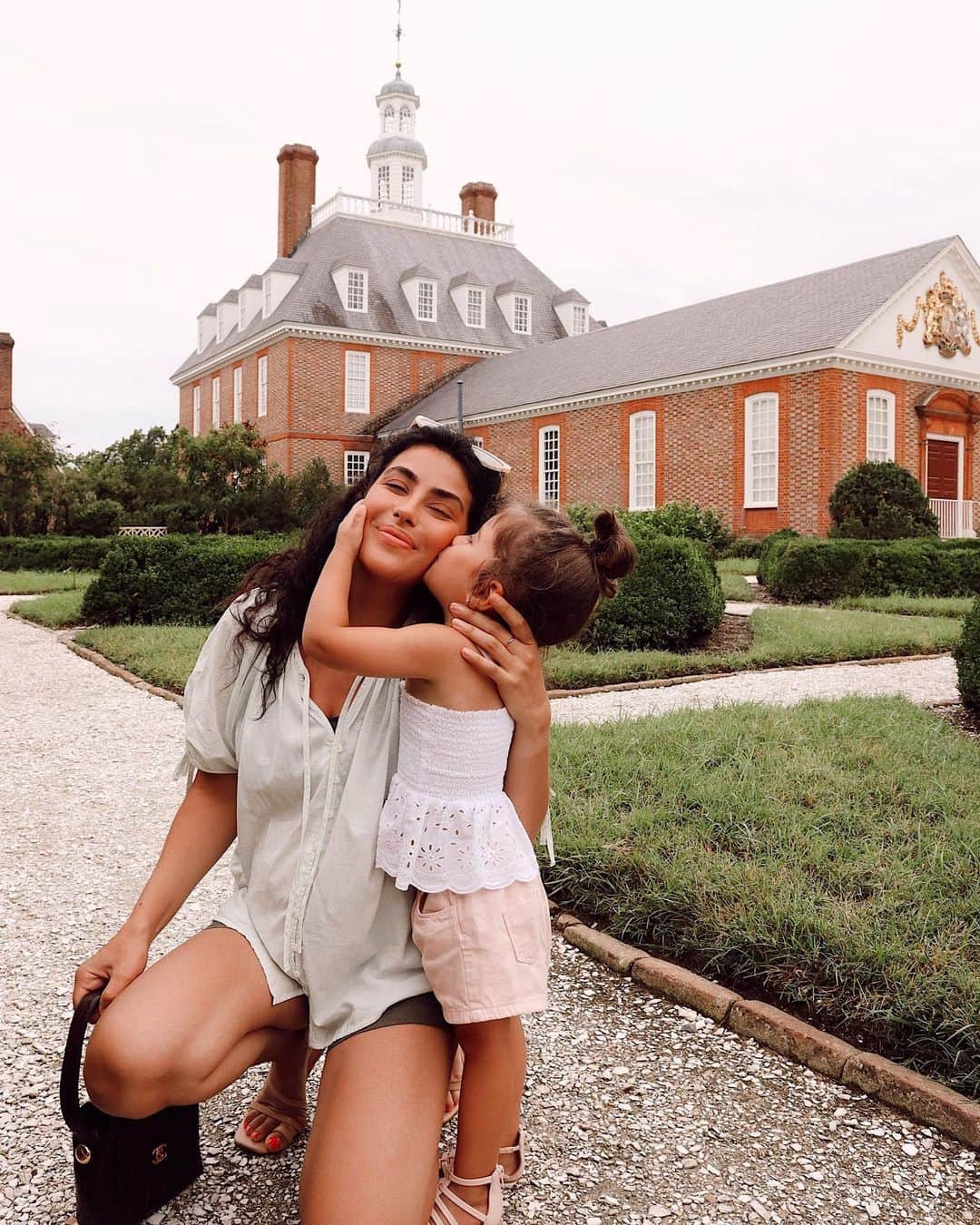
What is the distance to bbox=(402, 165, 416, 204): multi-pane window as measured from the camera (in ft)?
122

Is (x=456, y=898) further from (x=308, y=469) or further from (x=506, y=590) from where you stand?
(x=308, y=469)

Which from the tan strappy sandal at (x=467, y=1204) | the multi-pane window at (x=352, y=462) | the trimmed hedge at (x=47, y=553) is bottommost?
the tan strappy sandal at (x=467, y=1204)

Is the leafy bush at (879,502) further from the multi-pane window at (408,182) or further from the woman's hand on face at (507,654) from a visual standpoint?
the multi-pane window at (408,182)

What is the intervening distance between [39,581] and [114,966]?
19.0m

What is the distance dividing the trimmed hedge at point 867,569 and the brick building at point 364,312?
1823cm

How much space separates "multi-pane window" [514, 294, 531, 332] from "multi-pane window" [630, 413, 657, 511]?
11.8 metres

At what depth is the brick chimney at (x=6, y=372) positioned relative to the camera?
3666 cm

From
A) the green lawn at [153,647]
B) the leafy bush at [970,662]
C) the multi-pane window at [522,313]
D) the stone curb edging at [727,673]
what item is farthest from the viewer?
the multi-pane window at [522,313]

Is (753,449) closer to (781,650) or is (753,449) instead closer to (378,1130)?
(781,650)

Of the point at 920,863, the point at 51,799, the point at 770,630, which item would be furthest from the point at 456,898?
the point at 770,630

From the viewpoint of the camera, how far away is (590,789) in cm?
455

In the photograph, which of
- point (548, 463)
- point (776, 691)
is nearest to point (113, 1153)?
point (776, 691)

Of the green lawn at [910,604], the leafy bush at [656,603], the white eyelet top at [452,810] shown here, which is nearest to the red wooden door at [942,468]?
the green lawn at [910,604]

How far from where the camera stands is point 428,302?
105 feet
